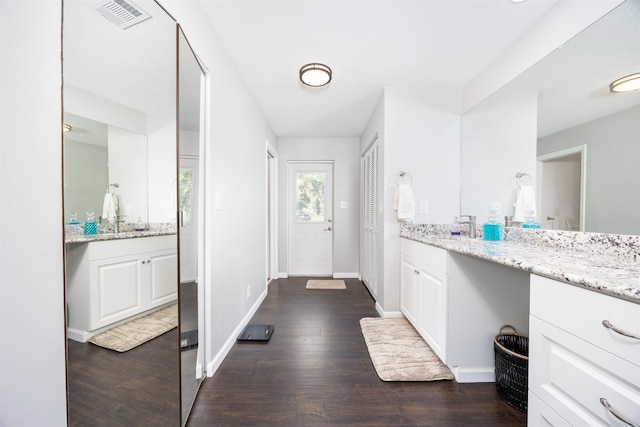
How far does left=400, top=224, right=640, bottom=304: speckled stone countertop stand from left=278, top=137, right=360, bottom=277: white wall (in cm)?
227

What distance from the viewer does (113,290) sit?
2.68 feet

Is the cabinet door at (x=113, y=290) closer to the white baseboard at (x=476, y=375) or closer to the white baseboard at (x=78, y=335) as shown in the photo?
the white baseboard at (x=78, y=335)

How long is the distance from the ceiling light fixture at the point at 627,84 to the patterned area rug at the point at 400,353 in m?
1.86

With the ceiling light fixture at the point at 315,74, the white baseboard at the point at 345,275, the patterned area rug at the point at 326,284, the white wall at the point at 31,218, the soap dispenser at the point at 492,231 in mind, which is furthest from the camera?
the white baseboard at the point at 345,275

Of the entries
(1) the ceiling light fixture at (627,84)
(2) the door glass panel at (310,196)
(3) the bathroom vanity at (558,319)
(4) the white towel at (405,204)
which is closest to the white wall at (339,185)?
(2) the door glass panel at (310,196)

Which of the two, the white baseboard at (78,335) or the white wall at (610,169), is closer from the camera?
the white baseboard at (78,335)

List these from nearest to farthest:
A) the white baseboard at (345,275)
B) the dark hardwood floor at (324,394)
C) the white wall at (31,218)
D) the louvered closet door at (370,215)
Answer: the white wall at (31,218) < the dark hardwood floor at (324,394) < the louvered closet door at (370,215) < the white baseboard at (345,275)

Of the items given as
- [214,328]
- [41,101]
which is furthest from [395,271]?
[41,101]

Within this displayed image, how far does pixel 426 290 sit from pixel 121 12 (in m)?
2.28

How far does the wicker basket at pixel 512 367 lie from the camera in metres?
1.39

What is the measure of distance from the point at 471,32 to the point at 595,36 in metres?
0.68

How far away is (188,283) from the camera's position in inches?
53.6

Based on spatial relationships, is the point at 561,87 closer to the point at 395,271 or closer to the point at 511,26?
the point at 511,26

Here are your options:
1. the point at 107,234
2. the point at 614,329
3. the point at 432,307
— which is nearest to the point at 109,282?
the point at 107,234
